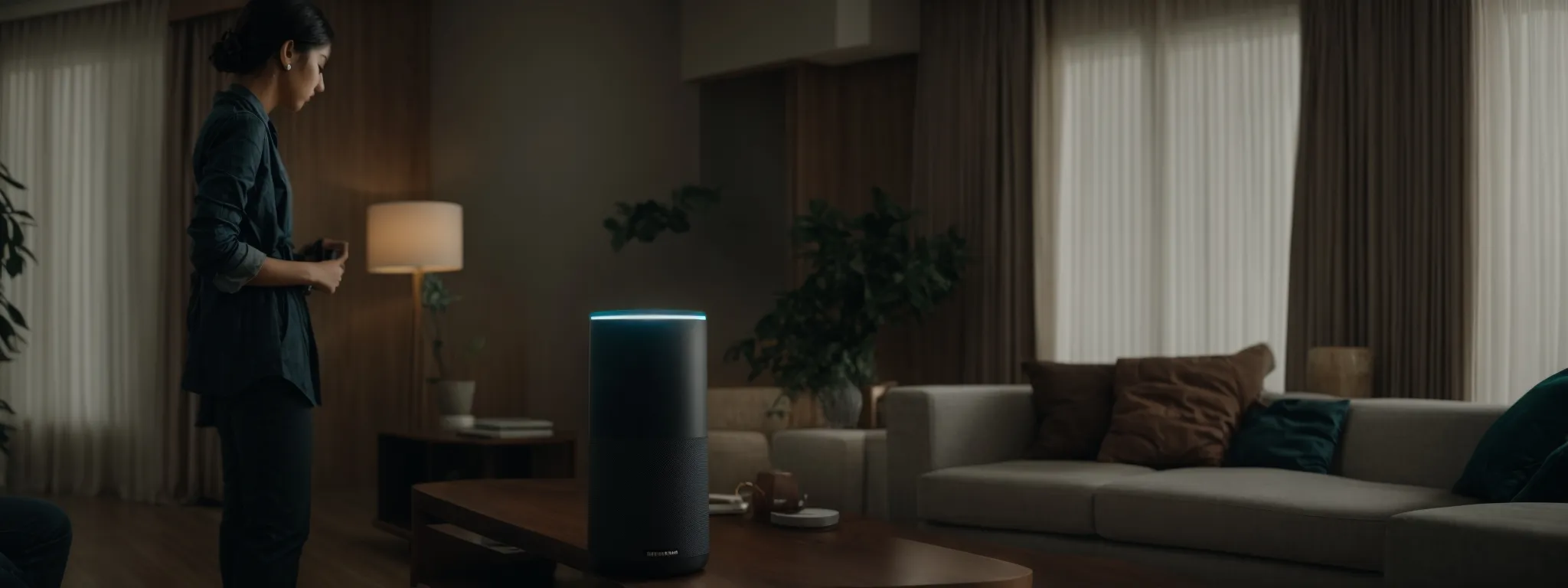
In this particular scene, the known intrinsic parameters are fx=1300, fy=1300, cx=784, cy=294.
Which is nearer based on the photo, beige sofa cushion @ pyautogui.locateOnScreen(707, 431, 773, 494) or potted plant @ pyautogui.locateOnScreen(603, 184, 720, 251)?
beige sofa cushion @ pyautogui.locateOnScreen(707, 431, 773, 494)

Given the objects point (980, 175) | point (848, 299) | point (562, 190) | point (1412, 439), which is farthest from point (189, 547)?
point (1412, 439)

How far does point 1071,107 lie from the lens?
5.47 metres

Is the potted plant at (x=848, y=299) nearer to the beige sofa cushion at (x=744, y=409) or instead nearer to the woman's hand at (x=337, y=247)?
the beige sofa cushion at (x=744, y=409)

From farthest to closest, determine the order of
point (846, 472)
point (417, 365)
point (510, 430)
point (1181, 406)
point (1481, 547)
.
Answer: point (417, 365) < point (510, 430) < point (846, 472) < point (1181, 406) < point (1481, 547)

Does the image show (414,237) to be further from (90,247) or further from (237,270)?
(237,270)

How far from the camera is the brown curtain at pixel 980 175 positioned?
5.48 meters

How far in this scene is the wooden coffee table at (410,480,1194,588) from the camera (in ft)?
6.55

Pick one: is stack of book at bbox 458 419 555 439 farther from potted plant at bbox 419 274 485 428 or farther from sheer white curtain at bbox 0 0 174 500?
sheer white curtain at bbox 0 0 174 500

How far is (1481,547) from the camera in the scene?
7.93 ft

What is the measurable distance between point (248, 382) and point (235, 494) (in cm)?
18

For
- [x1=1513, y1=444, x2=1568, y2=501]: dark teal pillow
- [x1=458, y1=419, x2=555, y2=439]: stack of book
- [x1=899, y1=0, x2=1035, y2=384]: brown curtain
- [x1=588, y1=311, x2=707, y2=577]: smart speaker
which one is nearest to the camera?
[x1=588, y1=311, x2=707, y2=577]: smart speaker

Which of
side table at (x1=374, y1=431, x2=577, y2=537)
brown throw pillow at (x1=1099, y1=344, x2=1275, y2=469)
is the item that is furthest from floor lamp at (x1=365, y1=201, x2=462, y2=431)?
brown throw pillow at (x1=1099, y1=344, x2=1275, y2=469)

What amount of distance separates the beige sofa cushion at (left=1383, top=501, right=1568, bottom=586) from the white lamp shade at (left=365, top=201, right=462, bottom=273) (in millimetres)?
3903

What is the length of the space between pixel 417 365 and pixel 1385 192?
408cm
